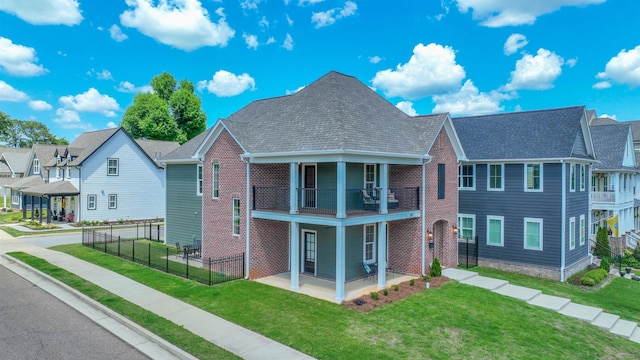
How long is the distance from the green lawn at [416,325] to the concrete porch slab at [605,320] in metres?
0.47

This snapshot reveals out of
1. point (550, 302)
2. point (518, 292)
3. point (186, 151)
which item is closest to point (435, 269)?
point (518, 292)

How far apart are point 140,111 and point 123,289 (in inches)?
1556

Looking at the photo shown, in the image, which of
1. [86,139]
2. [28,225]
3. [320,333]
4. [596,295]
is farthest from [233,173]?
[86,139]

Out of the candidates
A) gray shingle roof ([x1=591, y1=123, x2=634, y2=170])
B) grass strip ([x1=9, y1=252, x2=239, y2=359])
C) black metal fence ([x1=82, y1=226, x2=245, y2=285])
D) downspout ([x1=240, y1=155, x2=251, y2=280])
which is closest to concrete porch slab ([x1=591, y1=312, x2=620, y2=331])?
grass strip ([x1=9, y1=252, x2=239, y2=359])

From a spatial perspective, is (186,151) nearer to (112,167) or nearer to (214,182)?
(214,182)

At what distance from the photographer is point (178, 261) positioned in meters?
19.0

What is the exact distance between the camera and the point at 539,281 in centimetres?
1836

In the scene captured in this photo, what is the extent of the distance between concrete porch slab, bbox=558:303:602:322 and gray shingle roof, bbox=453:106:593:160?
7804 mm

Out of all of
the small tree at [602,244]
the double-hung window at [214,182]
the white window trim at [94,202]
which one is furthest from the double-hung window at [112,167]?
the small tree at [602,244]

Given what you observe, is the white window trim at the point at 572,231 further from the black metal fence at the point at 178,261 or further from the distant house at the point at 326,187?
the black metal fence at the point at 178,261

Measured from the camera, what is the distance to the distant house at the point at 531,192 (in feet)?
62.5

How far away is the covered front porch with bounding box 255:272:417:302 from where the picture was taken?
13.6 meters

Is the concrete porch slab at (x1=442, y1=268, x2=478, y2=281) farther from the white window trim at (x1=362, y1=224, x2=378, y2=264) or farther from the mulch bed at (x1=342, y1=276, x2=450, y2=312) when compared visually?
the white window trim at (x1=362, y1=224, x2=378, y2=264)

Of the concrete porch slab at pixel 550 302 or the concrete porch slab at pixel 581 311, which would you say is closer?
the concrete porch slab at pixel 581 311
